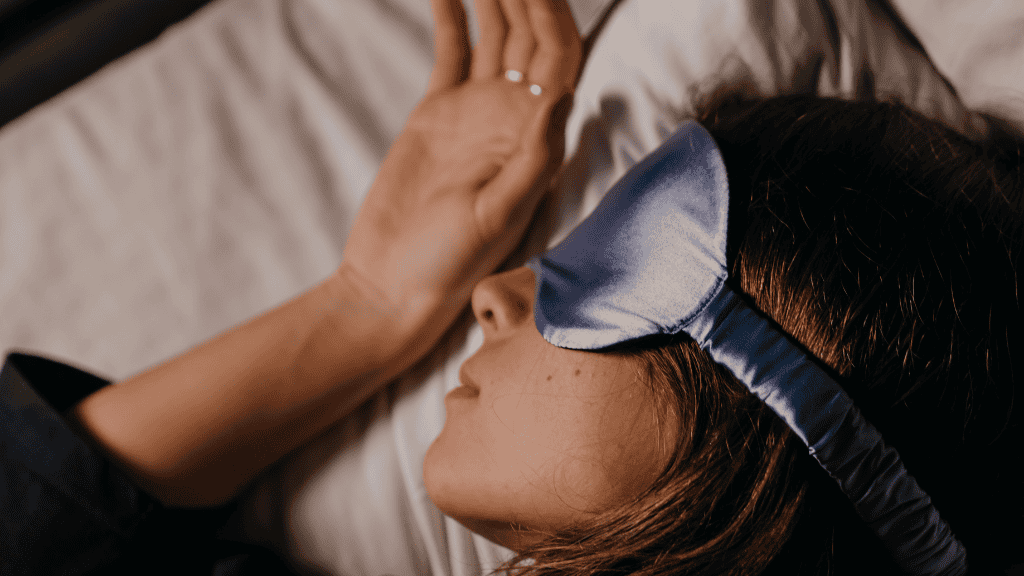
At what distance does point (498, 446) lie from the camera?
477 mm

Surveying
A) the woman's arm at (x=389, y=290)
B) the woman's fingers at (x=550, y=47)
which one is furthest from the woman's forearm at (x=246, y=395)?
the woman's fingers at (x=550, y=47)

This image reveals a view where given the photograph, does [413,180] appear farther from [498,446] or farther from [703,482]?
[703,482]

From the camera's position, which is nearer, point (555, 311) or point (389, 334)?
point (555, 311)

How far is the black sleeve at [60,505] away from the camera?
0.51 metres

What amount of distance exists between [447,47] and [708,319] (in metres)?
0.48

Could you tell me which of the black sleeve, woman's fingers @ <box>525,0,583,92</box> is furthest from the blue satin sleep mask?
the black sleeve

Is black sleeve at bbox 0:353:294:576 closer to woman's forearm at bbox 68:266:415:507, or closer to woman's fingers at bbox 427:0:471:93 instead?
woman's forearm at bbox 68:266:415:507

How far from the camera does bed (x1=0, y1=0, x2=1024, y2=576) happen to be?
2.06 feet

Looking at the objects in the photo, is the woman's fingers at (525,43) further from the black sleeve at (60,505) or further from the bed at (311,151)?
the black sleeve at (60,505)

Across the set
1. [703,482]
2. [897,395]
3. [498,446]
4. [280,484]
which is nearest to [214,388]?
[280,484]

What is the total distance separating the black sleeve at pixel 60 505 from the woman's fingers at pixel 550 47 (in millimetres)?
590

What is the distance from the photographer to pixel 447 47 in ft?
2.34

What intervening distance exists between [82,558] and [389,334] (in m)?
0.33

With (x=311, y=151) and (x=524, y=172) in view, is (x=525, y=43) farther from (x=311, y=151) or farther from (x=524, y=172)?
(x=311, y=151)
